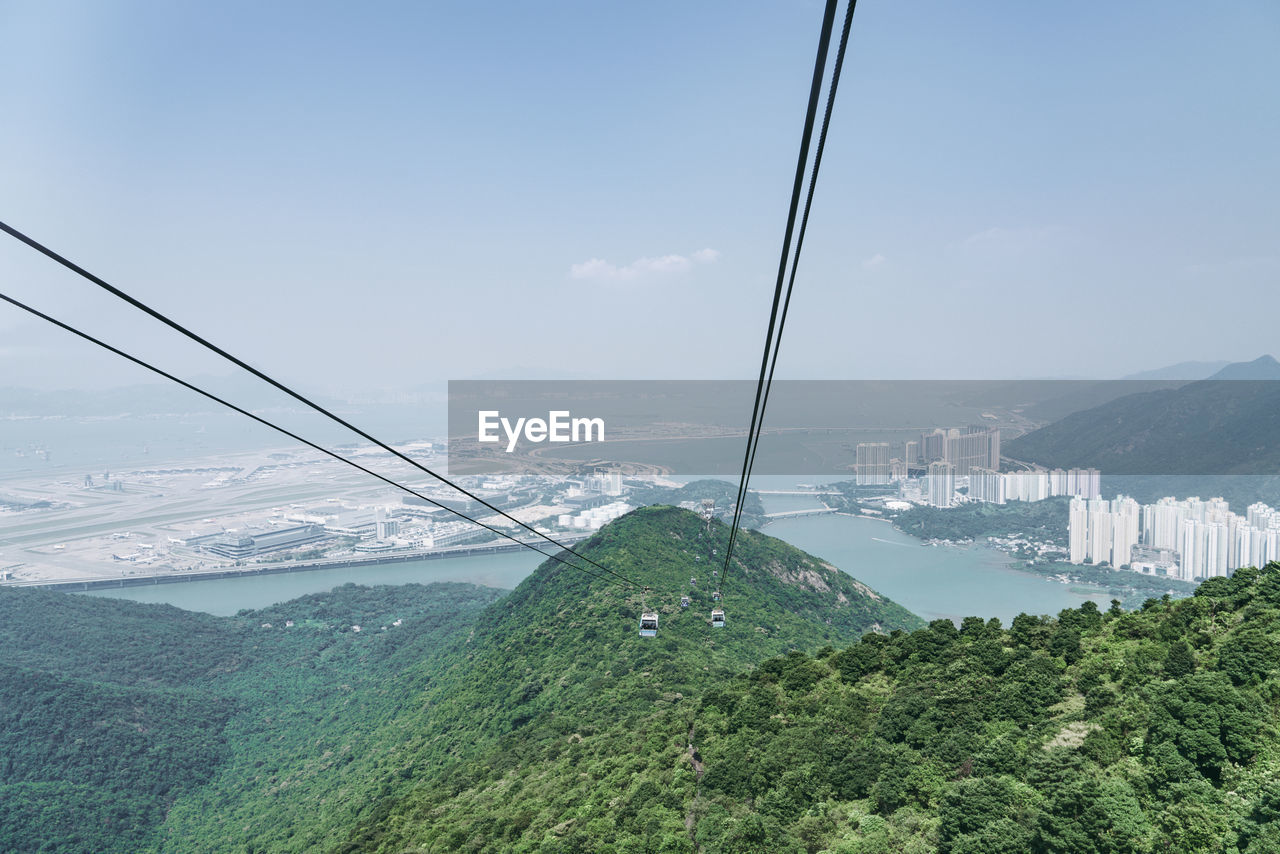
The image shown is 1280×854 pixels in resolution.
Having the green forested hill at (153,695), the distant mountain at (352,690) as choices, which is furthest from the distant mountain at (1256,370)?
the green forested hill at (153,695)

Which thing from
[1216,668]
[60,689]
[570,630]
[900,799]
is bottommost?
[60,689]

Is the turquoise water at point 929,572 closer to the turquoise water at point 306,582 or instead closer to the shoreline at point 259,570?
the shoreline at point 259,570

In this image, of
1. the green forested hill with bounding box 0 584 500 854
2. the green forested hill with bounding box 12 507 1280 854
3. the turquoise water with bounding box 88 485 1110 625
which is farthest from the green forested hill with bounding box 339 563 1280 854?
the turquoise water with bounding box 88 485 1110 625

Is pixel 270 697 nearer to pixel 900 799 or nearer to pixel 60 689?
pixel 60 689

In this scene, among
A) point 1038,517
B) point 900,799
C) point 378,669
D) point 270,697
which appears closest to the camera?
point 900,799

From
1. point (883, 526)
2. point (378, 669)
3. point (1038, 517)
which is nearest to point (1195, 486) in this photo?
point (1038, 517)
